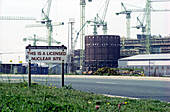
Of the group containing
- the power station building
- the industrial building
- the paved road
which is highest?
the industrial building

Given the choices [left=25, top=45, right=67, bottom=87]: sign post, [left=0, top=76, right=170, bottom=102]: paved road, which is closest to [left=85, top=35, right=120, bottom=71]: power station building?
[left=0, top=76, right=170, bottom=102]: paved road

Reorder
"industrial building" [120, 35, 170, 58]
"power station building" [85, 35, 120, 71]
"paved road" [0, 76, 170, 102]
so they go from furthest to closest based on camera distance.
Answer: "industrial building" [120, 35, 170, 58], "power station building" [85, 35, 120, 71], "paved road" [0, 76, 170, 102]

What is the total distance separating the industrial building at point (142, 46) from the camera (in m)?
159

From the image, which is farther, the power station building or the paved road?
the power station building

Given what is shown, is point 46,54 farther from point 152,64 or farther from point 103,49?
point 103,49

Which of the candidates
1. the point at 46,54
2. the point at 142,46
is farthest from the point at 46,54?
the point at 142,46

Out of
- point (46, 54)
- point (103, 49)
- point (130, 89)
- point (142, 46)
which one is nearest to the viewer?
point (46, 54)

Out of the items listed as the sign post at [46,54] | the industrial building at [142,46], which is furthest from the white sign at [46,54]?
the industrial building at [142,46]

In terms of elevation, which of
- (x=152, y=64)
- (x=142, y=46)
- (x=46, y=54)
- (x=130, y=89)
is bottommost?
(x=130, y=89)

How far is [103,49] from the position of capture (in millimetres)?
94125

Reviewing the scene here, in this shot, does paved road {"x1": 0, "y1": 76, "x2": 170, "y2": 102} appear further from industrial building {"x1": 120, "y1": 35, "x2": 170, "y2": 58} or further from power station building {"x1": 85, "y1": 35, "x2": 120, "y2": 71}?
industrial building {"x1": 120, "y1": 35, "x2": 170, "y2": 58}

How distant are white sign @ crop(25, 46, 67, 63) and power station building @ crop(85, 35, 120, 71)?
79.1m

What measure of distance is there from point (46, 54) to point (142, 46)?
6064 inches

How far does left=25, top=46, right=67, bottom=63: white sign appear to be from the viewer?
13695 millimetres
